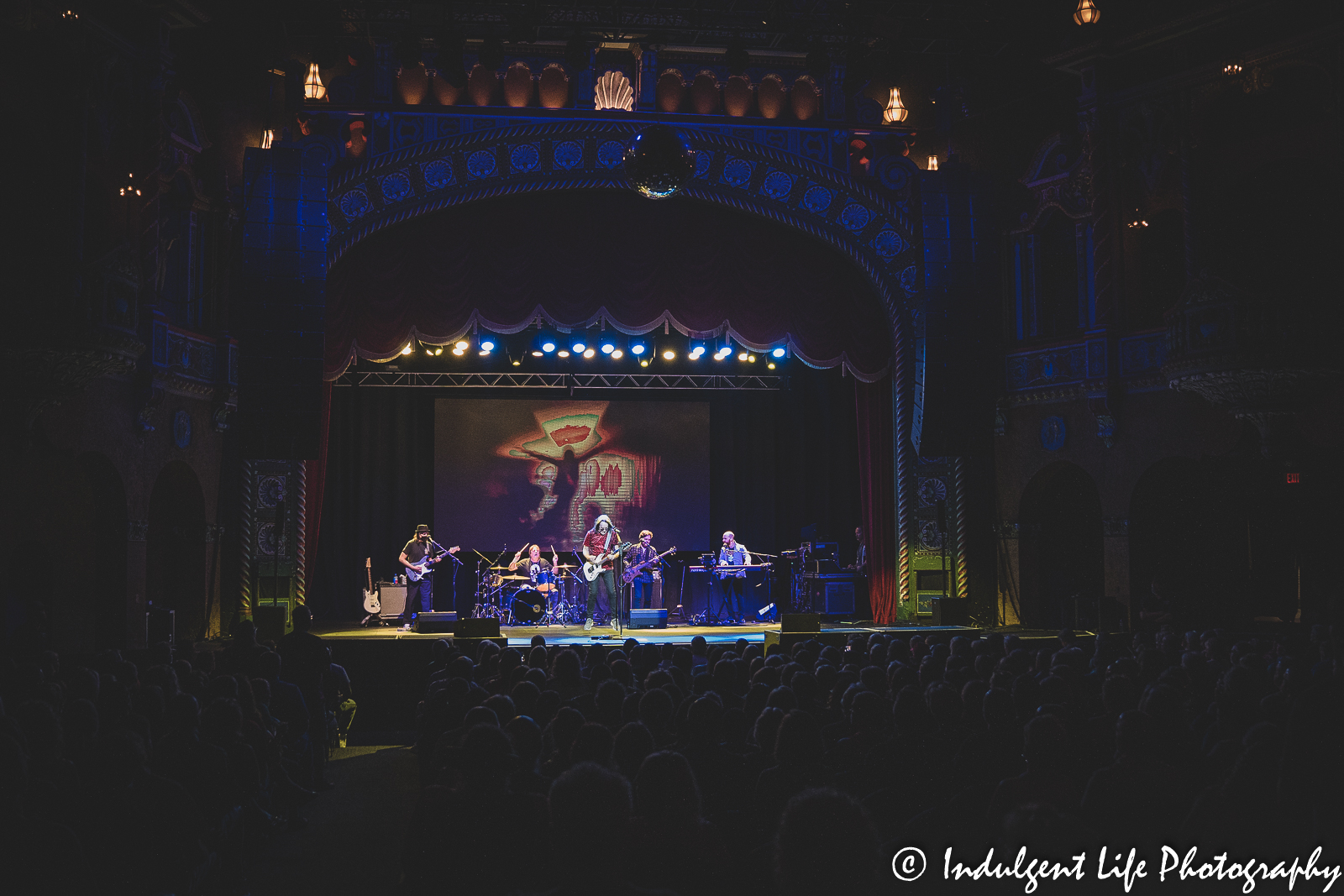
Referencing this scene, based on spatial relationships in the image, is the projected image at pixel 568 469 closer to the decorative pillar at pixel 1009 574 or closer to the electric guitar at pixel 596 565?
the electric guitar at pixel 596 565

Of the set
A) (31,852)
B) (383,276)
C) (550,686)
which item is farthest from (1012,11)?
(31,852)

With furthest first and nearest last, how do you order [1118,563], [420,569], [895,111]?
[420,569] < [895,111] < [1118,563]

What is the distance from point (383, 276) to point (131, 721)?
10359 mm

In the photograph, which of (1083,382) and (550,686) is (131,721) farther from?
(1083,382)

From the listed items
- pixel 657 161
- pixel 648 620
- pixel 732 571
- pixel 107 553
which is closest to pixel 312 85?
pixel 657 161

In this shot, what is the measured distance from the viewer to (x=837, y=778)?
13.5 ft

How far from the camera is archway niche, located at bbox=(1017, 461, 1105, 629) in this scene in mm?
15164

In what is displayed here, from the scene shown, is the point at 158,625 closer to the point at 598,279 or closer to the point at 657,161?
the point at 598,279

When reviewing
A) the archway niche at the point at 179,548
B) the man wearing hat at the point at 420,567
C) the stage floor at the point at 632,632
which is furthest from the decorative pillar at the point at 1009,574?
the archway niche at the point at 179,548

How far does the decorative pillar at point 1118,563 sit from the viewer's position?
13.8m

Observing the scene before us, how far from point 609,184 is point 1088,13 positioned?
272 inches

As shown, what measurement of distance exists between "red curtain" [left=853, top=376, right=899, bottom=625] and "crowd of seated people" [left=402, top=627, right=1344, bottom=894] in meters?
9.71

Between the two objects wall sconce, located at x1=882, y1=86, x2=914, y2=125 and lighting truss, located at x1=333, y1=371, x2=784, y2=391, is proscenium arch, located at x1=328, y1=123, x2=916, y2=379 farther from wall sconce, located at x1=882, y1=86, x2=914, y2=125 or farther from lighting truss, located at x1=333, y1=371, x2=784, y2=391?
lighting truss, located at x1=333, y1=371, x2=784, y2=391

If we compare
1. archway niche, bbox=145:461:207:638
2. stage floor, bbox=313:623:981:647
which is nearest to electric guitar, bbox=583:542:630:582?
stage floor, bbox=313:623:981:647
